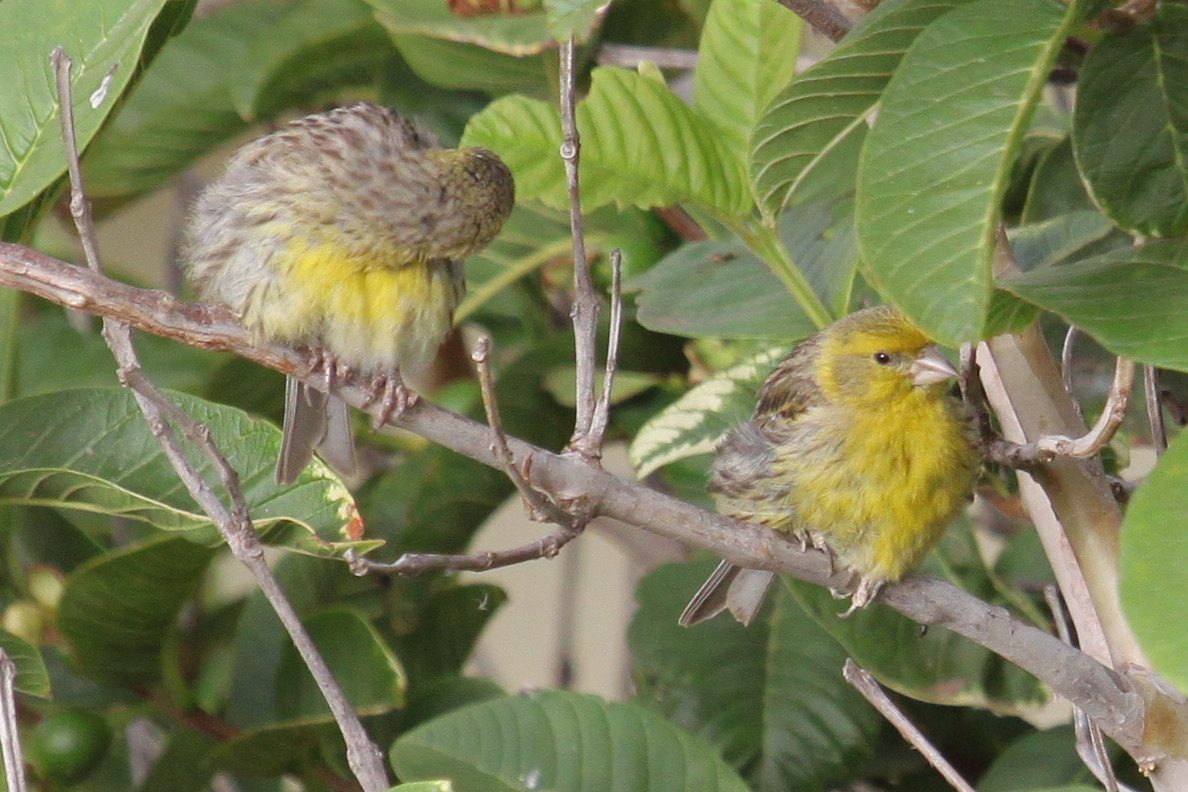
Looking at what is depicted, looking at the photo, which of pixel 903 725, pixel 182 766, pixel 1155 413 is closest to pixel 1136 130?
pixel 1155 413

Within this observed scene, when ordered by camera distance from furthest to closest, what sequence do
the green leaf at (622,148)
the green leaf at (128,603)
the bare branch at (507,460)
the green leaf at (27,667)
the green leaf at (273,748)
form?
the green leaf at (273,748) < the green leaf at (128,603) < the green leaf at (622,148) < the green leaf at (27,667) < the bare branch at (507,460)

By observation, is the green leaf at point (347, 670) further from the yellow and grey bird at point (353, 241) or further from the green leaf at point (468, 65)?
the green leaf at point (468, 65)

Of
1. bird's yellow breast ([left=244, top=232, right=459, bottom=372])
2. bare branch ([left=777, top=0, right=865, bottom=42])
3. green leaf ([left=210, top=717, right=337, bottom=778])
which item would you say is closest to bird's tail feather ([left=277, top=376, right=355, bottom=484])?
bird's yellow breast ([left=244, top=232, right=459, bottom=372])

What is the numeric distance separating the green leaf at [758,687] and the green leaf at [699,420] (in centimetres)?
31

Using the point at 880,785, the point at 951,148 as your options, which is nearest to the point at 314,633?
the point at 880,785

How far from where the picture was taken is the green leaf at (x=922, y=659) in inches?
74.4

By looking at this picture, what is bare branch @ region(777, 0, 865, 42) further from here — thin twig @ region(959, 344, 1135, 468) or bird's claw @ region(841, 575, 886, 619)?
bird's claw @ region(841, 575, 886, 619)

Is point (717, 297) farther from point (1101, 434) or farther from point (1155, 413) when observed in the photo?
point (1101, 434)

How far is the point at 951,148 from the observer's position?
4.21 ft

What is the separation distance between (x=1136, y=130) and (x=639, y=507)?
68 cm

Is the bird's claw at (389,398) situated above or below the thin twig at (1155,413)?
above

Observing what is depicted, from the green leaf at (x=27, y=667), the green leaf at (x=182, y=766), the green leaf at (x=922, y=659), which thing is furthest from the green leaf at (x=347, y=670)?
the green leaf at (x=922, y=659)

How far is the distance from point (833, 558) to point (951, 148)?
63 cm

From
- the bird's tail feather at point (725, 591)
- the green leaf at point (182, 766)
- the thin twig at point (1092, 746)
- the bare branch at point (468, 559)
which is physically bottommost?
the green leaf at point (182, 766)
